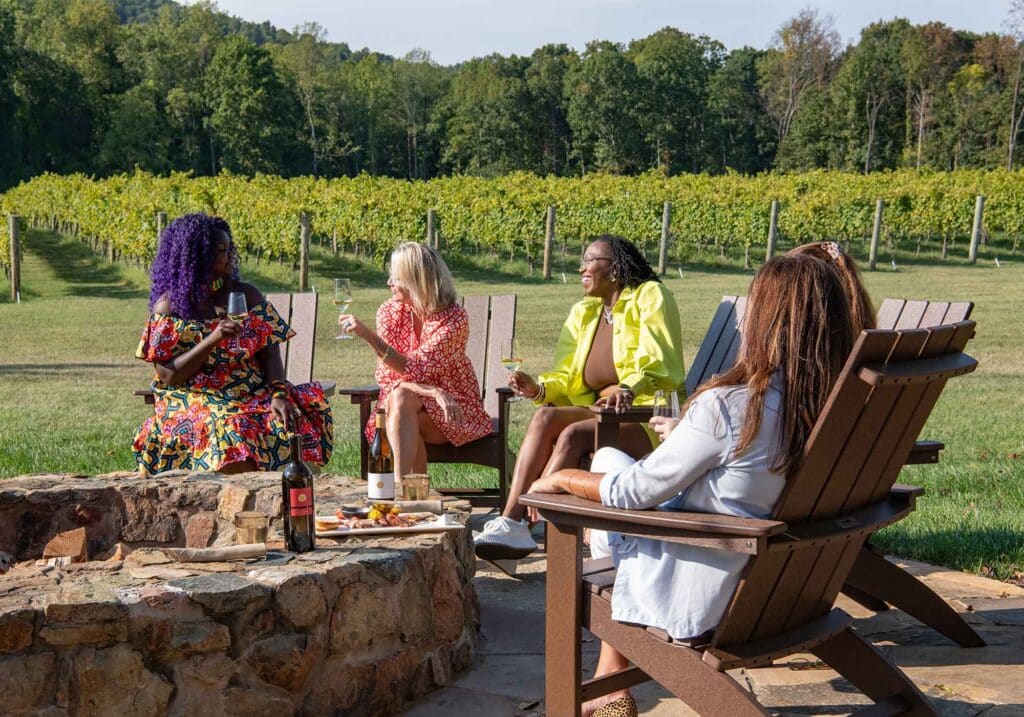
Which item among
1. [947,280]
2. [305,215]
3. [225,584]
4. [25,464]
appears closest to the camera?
[225,584]

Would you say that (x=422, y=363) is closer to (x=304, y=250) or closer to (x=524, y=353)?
(x=524, y=353)

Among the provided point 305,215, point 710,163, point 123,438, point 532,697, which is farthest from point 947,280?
point 710,163

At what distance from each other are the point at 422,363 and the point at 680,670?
2.59 m

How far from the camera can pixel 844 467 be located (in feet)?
8.03

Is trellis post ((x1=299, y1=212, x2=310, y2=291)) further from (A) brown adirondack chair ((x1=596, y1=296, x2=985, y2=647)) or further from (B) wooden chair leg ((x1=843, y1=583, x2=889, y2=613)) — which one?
(B) wooden chair leg ((x1=843, y1=583, x2=889, y2=613))

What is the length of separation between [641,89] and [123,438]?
56.2 meters

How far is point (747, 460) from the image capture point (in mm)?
2434

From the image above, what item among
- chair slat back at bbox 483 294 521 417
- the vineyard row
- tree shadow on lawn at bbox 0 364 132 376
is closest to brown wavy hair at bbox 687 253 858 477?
chair slat back at bbox 483 294 521 417

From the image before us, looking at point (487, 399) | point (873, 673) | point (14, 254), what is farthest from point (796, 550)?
point (14, 254)

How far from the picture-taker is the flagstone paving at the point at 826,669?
9.95 feet

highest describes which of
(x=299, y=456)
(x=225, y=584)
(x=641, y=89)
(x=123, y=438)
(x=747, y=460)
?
(x=641, y=89)

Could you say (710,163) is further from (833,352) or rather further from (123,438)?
(833,352)

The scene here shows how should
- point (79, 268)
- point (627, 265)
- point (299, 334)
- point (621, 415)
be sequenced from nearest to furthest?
point (621, 415) → point (627, 265) → point (299, 334) → point (79, 268)

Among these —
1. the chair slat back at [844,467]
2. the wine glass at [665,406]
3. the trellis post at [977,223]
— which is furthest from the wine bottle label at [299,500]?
Answer: the trellis post at [977,223]
